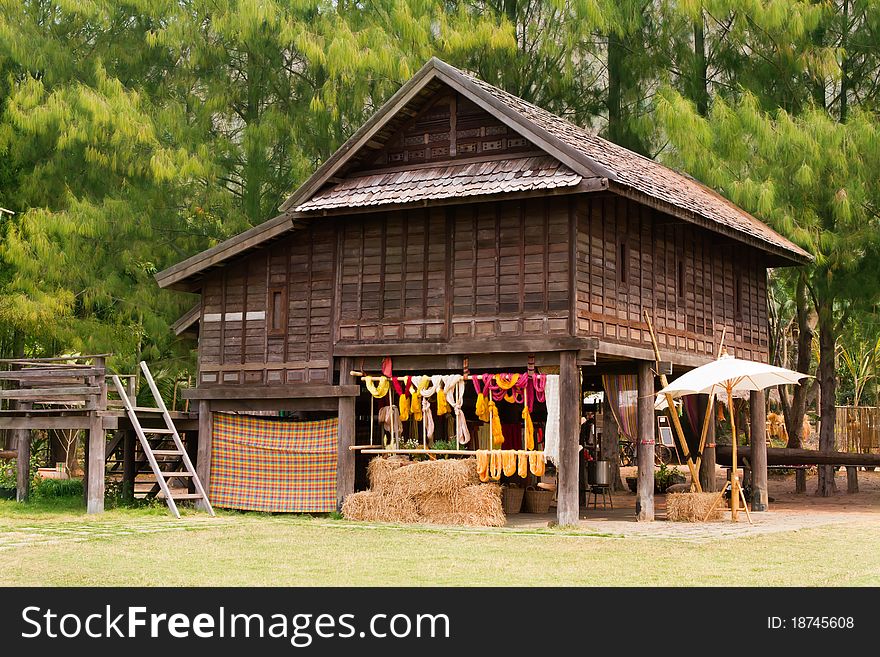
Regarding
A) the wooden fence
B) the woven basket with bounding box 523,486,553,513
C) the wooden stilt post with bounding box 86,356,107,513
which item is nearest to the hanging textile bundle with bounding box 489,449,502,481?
the woven basket with bounding box 523,486,553,513

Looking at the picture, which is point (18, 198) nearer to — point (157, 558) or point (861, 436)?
point (157, 558)

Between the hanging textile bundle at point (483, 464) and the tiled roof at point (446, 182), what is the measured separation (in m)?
3.99

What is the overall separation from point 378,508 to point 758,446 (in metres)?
9.34

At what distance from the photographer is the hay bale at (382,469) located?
19969 mm

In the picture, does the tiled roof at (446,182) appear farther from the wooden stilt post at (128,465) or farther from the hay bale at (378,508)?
the wooden stilt post at (128,465)

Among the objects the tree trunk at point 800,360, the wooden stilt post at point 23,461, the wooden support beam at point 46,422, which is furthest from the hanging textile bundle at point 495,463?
the tree trunk at point 800,360

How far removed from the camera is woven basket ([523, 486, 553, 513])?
2227 cm

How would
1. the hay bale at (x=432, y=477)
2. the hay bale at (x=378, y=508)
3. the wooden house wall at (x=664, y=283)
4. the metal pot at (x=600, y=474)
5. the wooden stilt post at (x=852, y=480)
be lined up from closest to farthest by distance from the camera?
the hay bale at (x=432, y=477)
the hay bale at (x=378, y=508)
the wooden house wall at (x=664, y=283)
the metal pot at (x=600, y=474)
the wooden stilt post at (x=852, y=480)

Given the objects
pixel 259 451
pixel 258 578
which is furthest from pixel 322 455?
pixel 258 578

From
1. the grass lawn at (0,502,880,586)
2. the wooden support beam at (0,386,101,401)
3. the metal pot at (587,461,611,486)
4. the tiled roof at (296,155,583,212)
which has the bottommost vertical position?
the grass lawn at (0,502,880,586)

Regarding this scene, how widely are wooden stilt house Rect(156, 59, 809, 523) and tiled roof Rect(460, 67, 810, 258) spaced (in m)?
0.10

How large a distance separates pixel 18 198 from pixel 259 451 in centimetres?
1051

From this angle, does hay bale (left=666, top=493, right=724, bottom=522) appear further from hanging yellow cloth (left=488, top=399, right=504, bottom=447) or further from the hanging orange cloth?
the hanging orange cloth

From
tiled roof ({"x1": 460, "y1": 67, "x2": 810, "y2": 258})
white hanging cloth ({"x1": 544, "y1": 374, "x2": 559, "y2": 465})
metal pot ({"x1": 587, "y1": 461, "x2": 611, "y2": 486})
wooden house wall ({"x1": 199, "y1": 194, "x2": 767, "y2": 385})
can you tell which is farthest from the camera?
metal pot ({"x1": 587, "y1": 461, "x2": 611, "y2": 486})
